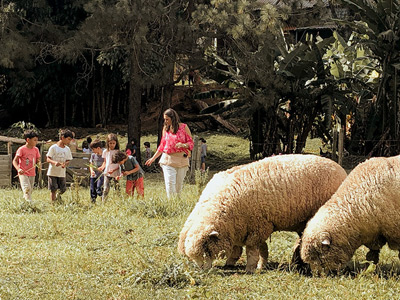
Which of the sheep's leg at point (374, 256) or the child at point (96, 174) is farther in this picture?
the child at point (96, 174)

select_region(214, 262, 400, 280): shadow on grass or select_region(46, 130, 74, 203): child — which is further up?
select_region(46, 130, 74, 203): child

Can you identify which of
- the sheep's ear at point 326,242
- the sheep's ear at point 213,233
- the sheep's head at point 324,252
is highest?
the sheep's ear at point 213,233

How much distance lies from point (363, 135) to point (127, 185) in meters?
10.5

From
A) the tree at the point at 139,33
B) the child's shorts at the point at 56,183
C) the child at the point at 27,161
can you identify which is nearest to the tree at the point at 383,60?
the tree at the point at 139,33

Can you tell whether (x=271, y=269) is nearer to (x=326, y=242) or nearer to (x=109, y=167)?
(x=326, y=242)

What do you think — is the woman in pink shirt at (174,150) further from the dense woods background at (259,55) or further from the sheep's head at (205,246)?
the dense woods background at (259,55)

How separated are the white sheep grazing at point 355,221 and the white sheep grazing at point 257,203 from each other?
416 mm

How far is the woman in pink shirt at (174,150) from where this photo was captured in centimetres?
1126

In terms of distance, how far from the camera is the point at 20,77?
28.0 metres

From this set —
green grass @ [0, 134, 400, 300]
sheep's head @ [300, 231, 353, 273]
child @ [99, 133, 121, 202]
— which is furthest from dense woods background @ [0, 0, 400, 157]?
sheep's head @ [300, 231, 353, 273]

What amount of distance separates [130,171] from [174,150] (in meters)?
1.19

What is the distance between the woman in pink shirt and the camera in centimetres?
1126

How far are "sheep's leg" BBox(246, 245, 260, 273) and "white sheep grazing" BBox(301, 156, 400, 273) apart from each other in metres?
0.57

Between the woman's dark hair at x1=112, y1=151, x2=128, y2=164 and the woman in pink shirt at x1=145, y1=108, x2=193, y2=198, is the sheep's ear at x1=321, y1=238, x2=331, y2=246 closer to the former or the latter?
the woman in pink shirt at x1=145, y1=108, x2=193, y2=198
